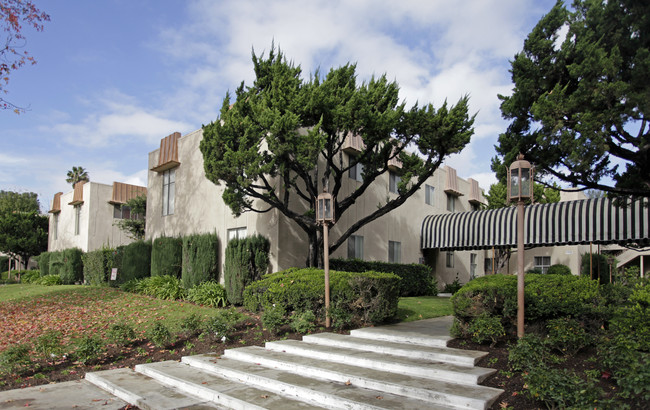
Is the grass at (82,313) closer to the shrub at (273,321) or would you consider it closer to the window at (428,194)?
the shrub at (273,321)

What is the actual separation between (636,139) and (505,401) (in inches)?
226

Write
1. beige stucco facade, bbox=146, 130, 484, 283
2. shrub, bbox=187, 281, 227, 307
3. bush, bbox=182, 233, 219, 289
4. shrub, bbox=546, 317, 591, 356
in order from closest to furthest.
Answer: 1. shrub, bbox=546, 317, 591, 356
2. shrub, bbox=187, 281, 227, 307
3. beige stucco facade, bbox=146, 130, 484, 283
4. bush, bbox=182, 233, 219, 289

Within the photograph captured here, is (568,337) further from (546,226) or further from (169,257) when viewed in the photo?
(169,257)

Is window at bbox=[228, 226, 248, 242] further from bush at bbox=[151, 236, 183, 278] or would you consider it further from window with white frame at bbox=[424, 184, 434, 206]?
window with white frame at bbox=[424, 184, 434, 206]

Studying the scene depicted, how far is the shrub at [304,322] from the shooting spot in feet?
30.9

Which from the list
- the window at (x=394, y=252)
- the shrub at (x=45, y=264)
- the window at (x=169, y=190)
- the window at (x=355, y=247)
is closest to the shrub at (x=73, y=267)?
the shrub at (x=45, y=264)

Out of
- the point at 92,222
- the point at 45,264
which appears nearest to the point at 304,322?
the point at 92,222

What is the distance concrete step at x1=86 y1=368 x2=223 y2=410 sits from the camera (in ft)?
19.6

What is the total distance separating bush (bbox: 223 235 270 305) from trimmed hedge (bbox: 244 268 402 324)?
2.76 m

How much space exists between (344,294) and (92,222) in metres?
22.8

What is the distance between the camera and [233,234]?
16.5 metres

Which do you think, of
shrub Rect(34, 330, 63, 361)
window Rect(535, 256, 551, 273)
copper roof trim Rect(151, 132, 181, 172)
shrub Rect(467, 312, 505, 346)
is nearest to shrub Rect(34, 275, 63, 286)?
copper roof trim Rect(151, 132, 181, 172)

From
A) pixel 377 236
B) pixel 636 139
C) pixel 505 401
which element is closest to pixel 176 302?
pixel 377 236

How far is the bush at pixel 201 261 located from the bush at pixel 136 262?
11.5 ft
